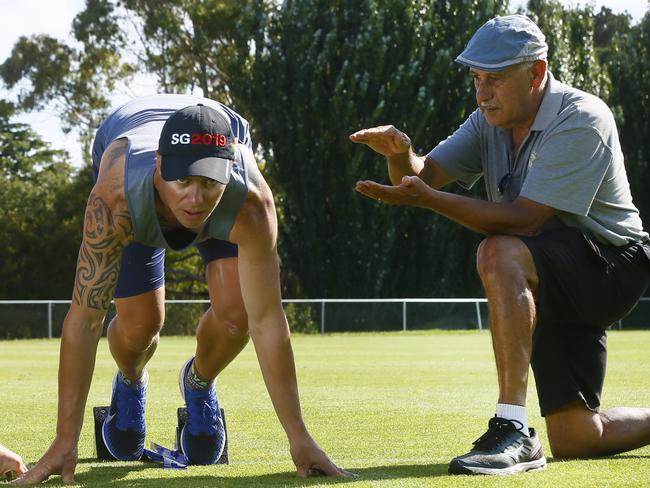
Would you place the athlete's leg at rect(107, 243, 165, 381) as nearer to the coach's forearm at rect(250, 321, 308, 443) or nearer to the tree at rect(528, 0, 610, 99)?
the coach's forearm at rect(250, 321, 308, 443)

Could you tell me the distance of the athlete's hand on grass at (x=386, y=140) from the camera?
5828 millimetres

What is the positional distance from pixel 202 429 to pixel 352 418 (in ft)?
6.94

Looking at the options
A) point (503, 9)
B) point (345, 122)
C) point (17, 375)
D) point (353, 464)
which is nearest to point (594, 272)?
point (353, 464)

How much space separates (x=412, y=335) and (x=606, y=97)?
1470 cm

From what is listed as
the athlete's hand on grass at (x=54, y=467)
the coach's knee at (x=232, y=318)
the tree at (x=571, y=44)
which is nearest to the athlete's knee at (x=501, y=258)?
the coach's knee at (x=232, y=318)

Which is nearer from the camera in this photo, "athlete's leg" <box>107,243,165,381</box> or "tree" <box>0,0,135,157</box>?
"athlete's leg" <box>107,243,165,381</box>

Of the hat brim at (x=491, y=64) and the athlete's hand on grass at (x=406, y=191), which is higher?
the hat brim at (x=491, y=64)

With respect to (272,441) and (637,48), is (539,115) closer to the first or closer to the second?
(272,441)

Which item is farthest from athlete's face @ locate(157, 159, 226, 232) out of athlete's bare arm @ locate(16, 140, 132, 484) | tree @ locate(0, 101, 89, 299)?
tree @ locate(0, 101, 89, 299)

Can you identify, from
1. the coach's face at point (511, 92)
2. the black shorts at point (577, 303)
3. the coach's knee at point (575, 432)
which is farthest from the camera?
the coach's knee at point (575, 432)

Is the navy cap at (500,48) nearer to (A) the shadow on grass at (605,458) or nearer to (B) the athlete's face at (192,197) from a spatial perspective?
(B) the athlete's face at (192,197)

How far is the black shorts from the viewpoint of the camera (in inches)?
210

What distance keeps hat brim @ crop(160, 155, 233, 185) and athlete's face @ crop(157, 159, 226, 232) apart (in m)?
0.03

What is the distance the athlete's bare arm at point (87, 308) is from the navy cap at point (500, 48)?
1.67 meters
